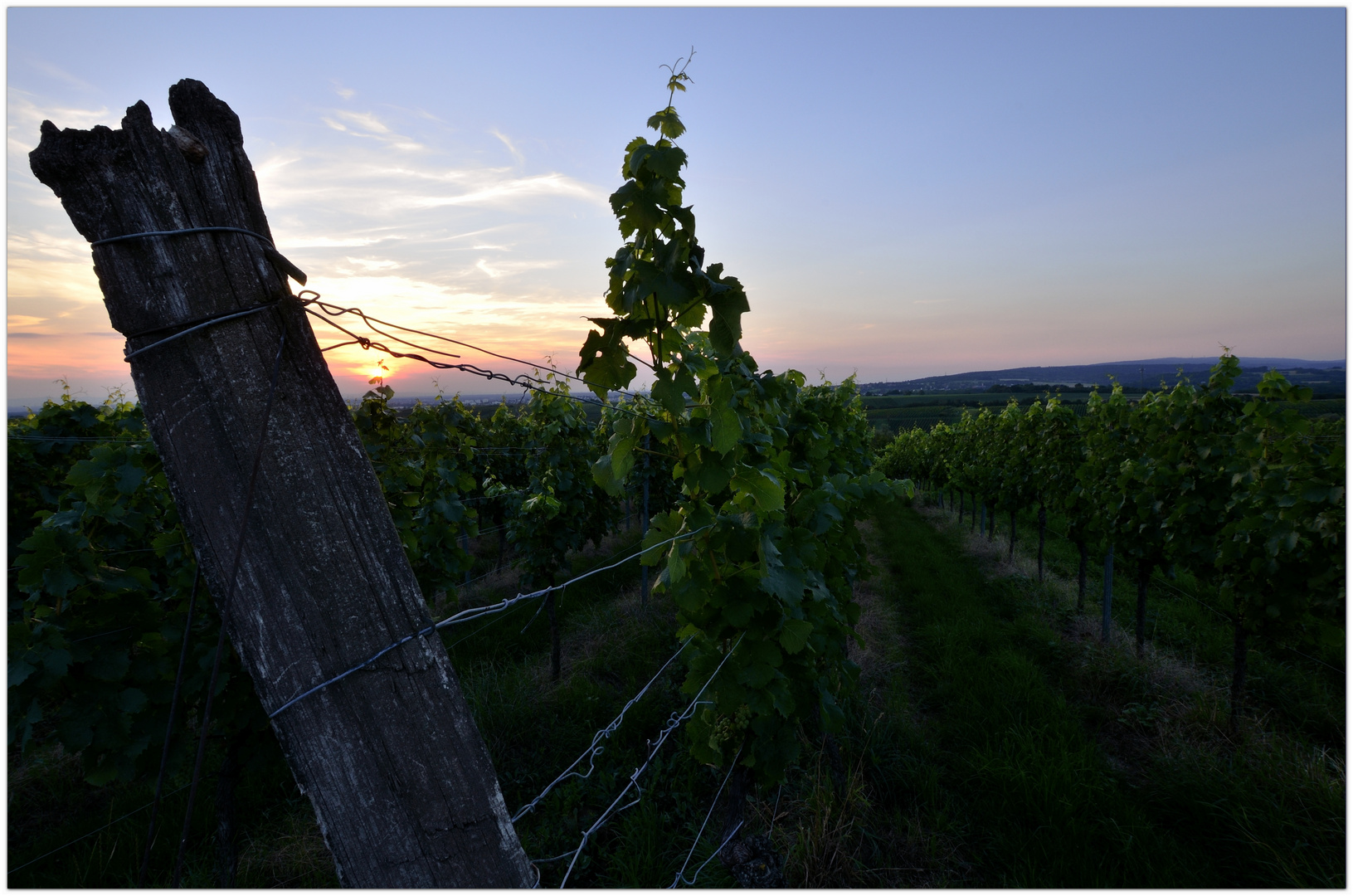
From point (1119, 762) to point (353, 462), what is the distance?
5.93 meters

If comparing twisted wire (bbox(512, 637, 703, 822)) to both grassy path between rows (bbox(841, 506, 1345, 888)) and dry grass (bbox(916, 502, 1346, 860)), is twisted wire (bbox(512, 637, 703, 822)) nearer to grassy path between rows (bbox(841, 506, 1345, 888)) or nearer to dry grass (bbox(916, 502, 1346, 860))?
grassy path between rows (bbox(841, 506, 1345, 888))

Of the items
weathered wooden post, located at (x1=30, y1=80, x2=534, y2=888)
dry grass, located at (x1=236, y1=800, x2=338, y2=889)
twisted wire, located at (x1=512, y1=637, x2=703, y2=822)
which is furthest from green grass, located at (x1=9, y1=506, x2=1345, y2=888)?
weathered wooden post, located at (x1=30, y1=80, x2=534, y2=888)

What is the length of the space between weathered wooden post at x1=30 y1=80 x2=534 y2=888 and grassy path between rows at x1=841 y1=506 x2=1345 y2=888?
10.1ft

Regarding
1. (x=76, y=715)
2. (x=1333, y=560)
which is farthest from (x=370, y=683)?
(x=1333, y=560)

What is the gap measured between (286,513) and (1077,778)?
199 inches

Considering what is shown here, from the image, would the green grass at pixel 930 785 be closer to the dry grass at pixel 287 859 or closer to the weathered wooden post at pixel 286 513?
the dry grass at pixel 287 859

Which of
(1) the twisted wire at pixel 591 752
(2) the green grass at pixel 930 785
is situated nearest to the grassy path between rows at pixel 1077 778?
(2) the green grass at pixel 930 785

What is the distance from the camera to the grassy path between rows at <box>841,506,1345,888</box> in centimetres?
339

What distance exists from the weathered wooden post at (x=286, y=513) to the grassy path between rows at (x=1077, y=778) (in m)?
3.09

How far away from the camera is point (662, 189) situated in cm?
191

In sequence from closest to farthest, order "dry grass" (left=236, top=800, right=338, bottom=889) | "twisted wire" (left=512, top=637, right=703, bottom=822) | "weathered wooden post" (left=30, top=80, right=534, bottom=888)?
"weathered wooden post" (left=30, top=80, right=534, bottom=888)
"twisted wire" (left=512, top=637, right=703, bottom=822)
"dry grass" (left=236, top=800, right=338, bottom=889)

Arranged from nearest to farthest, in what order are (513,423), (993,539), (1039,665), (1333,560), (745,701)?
(745,701), (1333,560), (1039,665), (513,423), (993,539)

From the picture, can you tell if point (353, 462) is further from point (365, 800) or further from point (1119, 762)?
point (1119, 762)

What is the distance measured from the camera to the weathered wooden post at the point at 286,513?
42.1 inches
